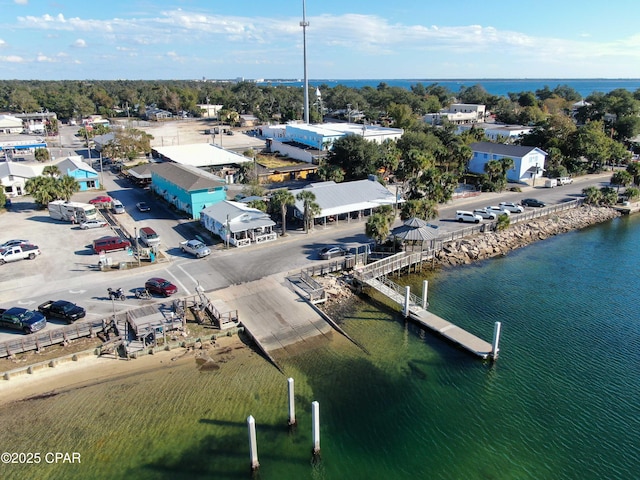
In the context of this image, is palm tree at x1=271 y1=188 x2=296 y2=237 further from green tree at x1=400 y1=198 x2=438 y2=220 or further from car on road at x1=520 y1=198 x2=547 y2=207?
car on road at x1=520 y1=198 x2=547 y2=207

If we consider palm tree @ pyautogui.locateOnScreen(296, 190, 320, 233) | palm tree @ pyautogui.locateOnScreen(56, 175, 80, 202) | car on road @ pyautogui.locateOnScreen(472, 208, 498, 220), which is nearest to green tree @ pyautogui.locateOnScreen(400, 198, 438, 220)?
palm tree @ pyautogui.locateOnScreen(296, 190, 320, 233)

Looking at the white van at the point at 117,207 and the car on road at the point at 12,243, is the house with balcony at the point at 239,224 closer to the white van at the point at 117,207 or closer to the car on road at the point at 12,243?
the white van at the point at 117,207

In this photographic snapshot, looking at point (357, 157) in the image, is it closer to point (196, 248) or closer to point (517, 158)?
point (517, 158)

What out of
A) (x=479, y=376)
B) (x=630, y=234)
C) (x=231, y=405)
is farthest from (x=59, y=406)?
(x=630, y=234)

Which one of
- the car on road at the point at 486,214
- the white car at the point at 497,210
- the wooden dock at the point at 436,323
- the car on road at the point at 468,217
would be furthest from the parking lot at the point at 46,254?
the white car at the point at 497,210

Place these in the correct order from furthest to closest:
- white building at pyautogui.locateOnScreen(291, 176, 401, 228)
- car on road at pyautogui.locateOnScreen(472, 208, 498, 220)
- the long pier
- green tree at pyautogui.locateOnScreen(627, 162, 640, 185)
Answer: green tree at pyautogui.locateOnScreen(627, 162, 640, 185)
car on road at pyautogui.locateOnScreen(472, 208, 498, 220)
white building at pyautogui.locateOnScreen(291, 176, 401, 228)
the long pier

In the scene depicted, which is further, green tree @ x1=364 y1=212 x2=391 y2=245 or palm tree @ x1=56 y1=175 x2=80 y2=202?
palm tree @ x1=56 y1=175 x2=80 y2=202

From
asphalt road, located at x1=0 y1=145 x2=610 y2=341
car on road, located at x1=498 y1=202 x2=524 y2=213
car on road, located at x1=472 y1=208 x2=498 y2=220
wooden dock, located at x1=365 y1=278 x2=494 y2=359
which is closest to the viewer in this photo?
wooden dock, located at x1=365 y1=278 x2=494 y2=359

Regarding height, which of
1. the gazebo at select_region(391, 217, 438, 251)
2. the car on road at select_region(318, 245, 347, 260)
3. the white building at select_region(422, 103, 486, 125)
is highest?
the white building at select_region(422, 103, 486, 125)
